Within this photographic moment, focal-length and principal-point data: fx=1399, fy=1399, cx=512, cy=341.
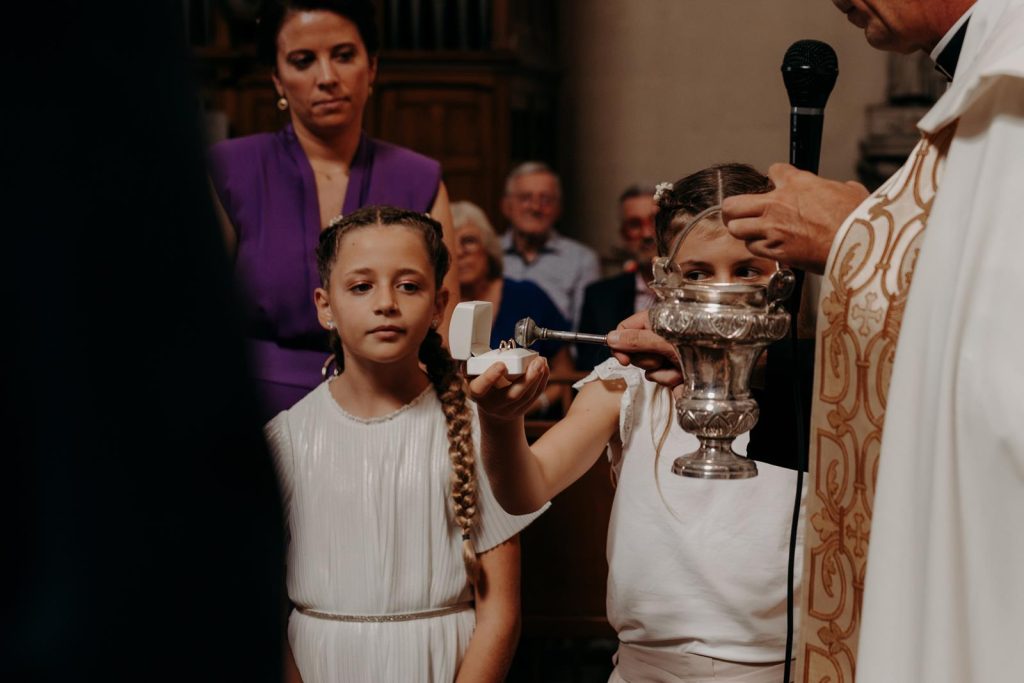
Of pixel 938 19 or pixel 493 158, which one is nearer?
pixel 938 19

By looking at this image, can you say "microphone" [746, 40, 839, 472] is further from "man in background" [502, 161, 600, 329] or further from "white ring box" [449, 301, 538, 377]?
"man in background" [502, 161, 600, 329]

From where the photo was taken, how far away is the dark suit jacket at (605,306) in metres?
6.66

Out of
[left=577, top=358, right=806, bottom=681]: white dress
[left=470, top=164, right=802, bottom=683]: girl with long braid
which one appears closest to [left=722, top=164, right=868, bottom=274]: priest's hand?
[left=470, top=164, right=802, bottom=683]: girl with long braid

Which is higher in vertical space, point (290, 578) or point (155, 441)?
point (155, 441)

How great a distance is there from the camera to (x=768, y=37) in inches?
401

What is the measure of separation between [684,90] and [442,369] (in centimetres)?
773

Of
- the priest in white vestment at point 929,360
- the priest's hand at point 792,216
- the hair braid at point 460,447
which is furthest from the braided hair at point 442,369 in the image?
the priest's hand at point 792,216

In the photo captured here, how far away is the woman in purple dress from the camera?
11.6ft

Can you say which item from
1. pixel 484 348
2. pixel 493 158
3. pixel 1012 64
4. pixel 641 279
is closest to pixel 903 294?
pixel 1012 64

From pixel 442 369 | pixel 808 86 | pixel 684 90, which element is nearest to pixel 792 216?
pixel 808 86

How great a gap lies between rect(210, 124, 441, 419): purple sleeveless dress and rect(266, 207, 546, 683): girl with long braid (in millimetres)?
430

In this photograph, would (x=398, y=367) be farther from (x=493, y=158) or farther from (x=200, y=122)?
(x=493, y=158)

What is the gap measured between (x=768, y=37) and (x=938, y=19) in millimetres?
8510

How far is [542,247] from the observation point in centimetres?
799
